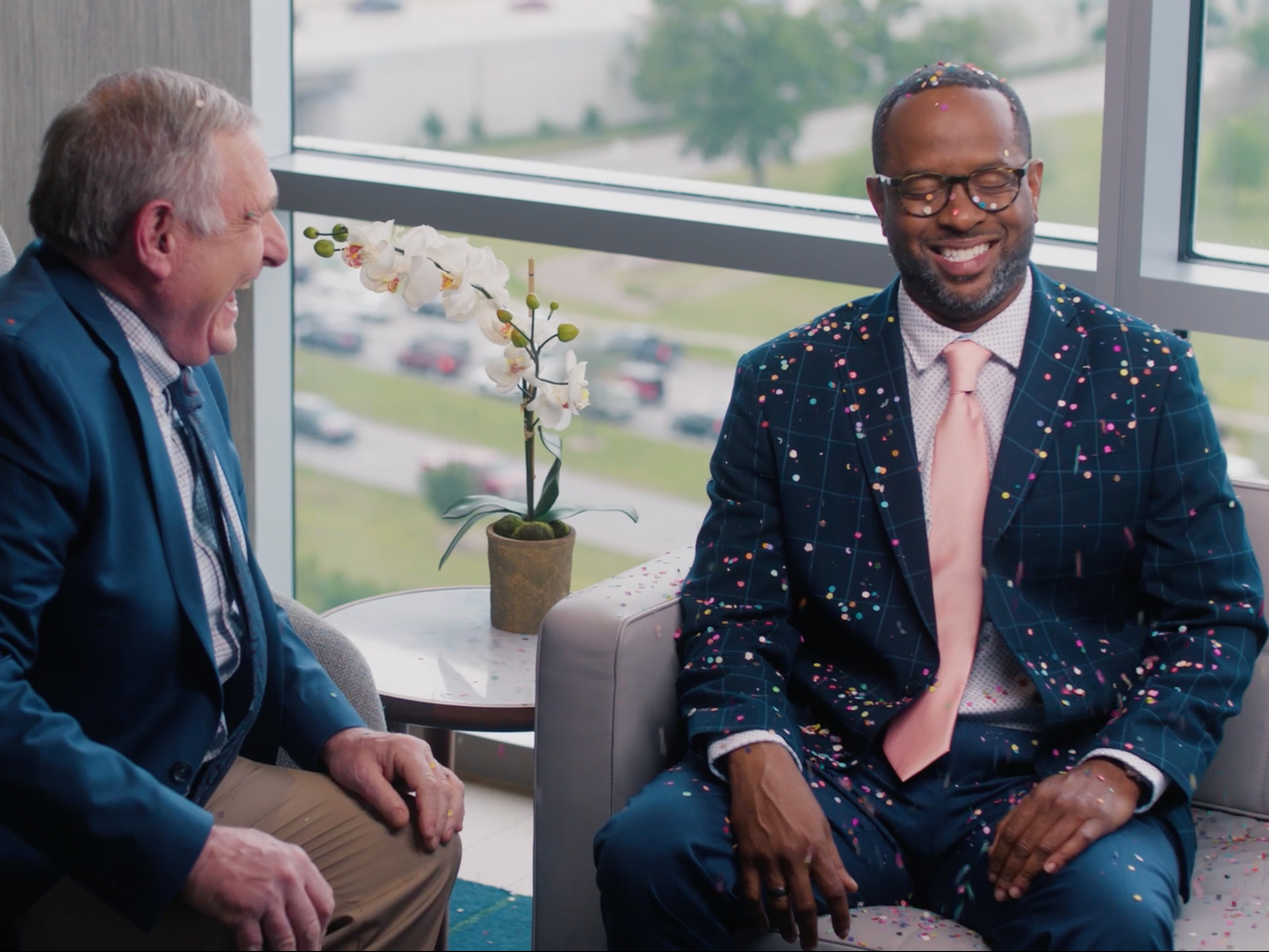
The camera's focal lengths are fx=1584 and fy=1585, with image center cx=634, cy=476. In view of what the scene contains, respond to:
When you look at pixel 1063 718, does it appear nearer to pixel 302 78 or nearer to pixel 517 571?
pixel 517 571

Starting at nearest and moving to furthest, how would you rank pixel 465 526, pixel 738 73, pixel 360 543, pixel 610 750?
pixel 610 750, pixel 465 526, pixel 738 73, pixel 360 543

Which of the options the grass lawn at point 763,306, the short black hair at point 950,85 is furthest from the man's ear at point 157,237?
the grass lawn at point 763,306

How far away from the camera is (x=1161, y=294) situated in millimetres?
2412

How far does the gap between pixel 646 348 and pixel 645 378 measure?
0.19 feet

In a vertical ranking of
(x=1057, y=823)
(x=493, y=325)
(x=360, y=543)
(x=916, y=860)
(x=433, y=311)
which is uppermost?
(x=493, y=325)

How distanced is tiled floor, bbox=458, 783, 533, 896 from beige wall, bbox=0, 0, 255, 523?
4.34 ft

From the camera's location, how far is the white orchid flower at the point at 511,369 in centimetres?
229

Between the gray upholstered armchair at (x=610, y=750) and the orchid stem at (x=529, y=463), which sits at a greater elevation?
the orchid stem at (x=529, y=463)

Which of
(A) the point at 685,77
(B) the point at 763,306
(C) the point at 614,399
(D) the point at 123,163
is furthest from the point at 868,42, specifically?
(D) the point at 123,163

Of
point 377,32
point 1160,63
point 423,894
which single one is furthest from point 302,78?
point 423,894

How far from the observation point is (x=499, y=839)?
290 centimetres

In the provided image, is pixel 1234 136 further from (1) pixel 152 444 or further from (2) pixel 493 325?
(1) pixel 152 444

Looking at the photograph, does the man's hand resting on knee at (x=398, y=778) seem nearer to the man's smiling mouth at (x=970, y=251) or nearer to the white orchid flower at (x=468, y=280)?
the white orchid flower at (x=468, y=280)

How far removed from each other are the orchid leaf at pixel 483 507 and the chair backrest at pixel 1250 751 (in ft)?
3.37
